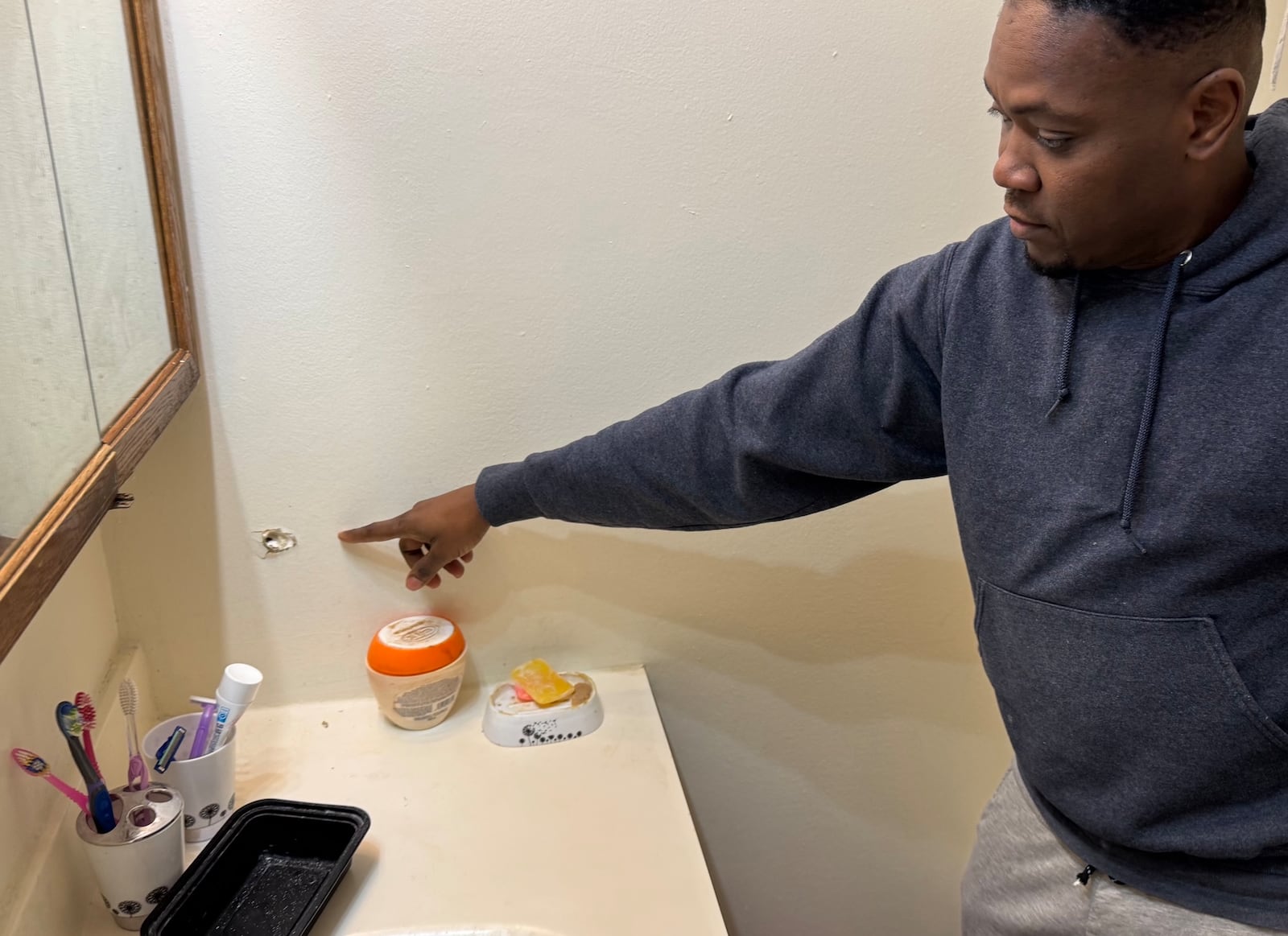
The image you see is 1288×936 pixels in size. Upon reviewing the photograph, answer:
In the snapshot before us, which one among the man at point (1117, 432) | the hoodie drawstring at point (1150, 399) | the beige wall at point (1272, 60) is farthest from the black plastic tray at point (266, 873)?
the beige wall at point (1272, 60)

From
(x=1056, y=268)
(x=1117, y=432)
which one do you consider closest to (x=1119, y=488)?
(x=1117, y=432)

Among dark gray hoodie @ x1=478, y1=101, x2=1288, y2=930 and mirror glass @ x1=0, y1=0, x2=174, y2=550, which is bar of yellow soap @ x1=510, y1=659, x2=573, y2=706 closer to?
dark gray hoodie @ x1=478, y1=101, x2=1288, y2=930

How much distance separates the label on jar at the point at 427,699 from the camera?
1.01 m

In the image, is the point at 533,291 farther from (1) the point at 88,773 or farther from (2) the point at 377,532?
(1) the point at 88,773

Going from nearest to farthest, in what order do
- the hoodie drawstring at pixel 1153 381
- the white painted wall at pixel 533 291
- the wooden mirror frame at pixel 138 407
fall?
the wooden mirror frame at pixel 138 407
the hoodie drawstring at pixel 1153 381
the white painted wall at pixel 533 291

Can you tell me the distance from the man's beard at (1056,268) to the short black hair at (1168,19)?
143mm

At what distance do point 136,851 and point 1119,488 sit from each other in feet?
2.49

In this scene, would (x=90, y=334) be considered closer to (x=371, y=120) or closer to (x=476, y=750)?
(x=371, y=120)

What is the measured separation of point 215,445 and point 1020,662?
767mm

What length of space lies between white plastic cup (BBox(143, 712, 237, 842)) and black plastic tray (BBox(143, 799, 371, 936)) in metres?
0.03

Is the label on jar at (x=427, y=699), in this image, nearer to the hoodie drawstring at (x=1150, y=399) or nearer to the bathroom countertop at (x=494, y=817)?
the bathroom countertop at (x=494, y=817)

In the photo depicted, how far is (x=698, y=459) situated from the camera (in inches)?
34.1

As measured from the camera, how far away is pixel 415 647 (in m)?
1.00

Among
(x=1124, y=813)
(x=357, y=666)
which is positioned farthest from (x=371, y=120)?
(x=1124, y=813)
